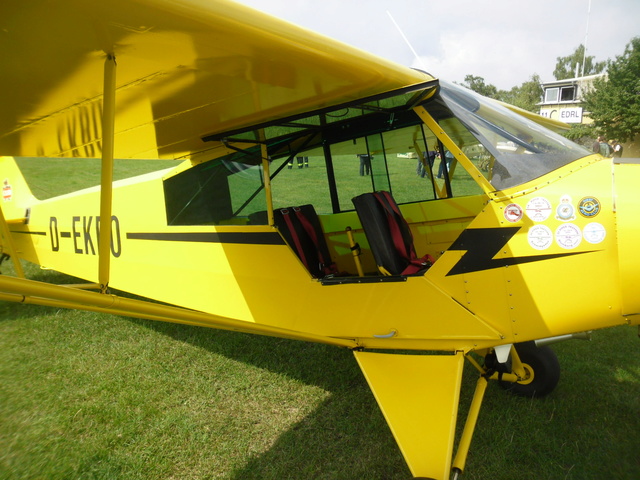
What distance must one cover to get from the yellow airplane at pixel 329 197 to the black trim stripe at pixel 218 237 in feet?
0.05

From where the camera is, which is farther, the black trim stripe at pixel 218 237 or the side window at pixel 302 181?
the side window at pixel 302 181

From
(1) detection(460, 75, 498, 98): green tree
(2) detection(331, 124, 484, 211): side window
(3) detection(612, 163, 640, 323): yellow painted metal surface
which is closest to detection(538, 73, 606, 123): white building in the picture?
(1) detection(460, 75, 498, 98): green tree

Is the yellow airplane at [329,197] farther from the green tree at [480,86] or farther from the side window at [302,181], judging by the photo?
the green tree at [480,86]

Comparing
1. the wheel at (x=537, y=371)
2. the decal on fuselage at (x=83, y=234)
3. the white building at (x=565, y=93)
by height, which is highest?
the white building at (x=565, y=93)

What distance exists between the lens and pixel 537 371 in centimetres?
303

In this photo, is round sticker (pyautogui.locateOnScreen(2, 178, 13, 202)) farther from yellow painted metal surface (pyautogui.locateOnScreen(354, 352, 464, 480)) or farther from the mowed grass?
yellow painted metal surface (pyautogui.locateOnScreen(354, 352, 464, 480))

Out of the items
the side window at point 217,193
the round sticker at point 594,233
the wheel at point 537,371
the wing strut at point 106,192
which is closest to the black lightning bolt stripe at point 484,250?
the round sticker at point 594,233

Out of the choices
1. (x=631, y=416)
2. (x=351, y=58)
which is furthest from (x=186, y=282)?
(x=631, y=416)

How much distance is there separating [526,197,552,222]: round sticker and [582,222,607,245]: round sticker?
18 cm

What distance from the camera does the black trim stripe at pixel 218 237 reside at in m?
2.95

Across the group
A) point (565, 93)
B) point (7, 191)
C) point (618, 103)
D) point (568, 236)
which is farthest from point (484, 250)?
point (565, 93)

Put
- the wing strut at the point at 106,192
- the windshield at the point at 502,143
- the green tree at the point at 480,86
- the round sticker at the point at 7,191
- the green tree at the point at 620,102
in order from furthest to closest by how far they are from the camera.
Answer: the green tree at the point at 480,86, the green tree at the point at 620,102, the round sticker at the point at 7,191, the windshield at the point at 502,143, the wing strut at the point at 106,192

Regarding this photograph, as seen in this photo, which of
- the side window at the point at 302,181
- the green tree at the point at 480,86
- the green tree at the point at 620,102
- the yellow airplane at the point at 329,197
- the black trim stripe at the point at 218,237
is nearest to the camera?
the yellow airplane at the point at 329,197

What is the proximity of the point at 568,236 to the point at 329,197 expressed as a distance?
177 centimetres
